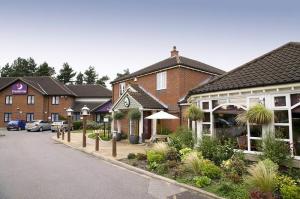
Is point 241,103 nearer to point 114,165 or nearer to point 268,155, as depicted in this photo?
point 268,155

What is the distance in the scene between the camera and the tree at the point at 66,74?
8719cm

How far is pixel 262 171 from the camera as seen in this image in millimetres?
7512

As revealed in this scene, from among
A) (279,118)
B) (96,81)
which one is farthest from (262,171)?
(96,81)

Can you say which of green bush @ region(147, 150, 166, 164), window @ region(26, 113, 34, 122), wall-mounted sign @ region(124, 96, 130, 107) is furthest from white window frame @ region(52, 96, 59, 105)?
green bush @ region(147, 150, 166, 164)

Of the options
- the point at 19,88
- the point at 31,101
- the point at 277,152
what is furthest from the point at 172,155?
the point at 19,88

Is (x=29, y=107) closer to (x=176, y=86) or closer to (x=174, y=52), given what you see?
(x=174, y=52)

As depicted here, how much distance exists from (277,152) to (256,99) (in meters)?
2.57

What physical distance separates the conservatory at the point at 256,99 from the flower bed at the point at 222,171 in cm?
113

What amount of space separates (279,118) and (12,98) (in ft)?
154

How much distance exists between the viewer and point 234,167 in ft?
31.4

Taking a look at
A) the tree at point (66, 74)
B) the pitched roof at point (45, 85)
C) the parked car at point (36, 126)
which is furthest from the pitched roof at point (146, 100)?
the tree at point (66, 74)

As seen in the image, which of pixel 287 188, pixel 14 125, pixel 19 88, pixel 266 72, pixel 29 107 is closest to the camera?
pixel 287 188

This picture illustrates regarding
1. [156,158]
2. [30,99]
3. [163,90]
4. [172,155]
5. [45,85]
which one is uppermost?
[45,85]

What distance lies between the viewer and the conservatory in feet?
31.9
